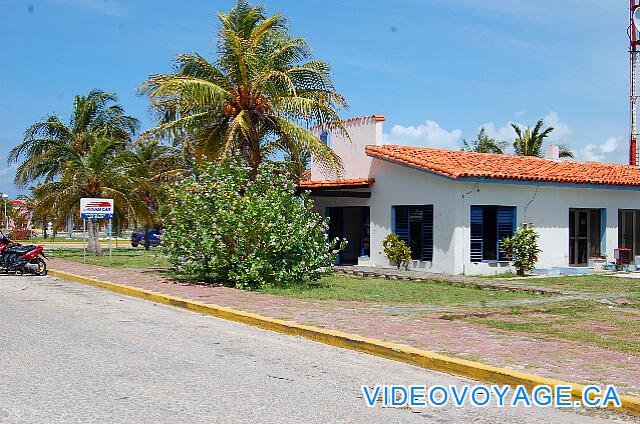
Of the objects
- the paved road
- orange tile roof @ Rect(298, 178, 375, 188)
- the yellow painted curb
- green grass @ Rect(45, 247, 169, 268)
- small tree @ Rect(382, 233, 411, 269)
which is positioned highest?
orange tile roof @ Rect(298, 178, 375, 188)

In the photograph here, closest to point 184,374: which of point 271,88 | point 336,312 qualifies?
point 336,312

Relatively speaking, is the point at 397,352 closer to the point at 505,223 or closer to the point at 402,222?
the point at 505,223

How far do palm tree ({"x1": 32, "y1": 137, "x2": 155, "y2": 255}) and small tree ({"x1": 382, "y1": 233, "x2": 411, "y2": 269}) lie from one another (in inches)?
490

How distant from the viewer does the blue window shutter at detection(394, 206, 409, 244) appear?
77.3 ft

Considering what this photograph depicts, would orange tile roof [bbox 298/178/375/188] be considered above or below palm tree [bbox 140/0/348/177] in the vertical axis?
below

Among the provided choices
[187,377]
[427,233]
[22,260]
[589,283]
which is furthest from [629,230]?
[187,377]

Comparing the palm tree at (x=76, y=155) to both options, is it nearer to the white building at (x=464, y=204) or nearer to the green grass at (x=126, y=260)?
the green grass at (x=126, y=260)

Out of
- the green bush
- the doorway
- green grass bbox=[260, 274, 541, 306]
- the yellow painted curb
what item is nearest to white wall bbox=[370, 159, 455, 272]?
the doorway

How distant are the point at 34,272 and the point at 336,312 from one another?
13.3m

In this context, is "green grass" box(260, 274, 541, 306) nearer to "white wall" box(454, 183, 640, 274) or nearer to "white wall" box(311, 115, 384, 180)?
"white wall" box(454, 183, 640, 274)

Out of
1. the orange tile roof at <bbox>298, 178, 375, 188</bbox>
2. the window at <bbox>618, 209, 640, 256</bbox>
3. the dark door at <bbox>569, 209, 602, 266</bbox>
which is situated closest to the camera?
the orange tile roof at <bbox>298, 178, 375, 188</bbox>

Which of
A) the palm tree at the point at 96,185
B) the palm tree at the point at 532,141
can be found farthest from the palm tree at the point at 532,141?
the palm tree at the point at 96,185

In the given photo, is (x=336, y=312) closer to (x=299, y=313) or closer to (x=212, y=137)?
(x=299, y=313)

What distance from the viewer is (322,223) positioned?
1847 centimetres
